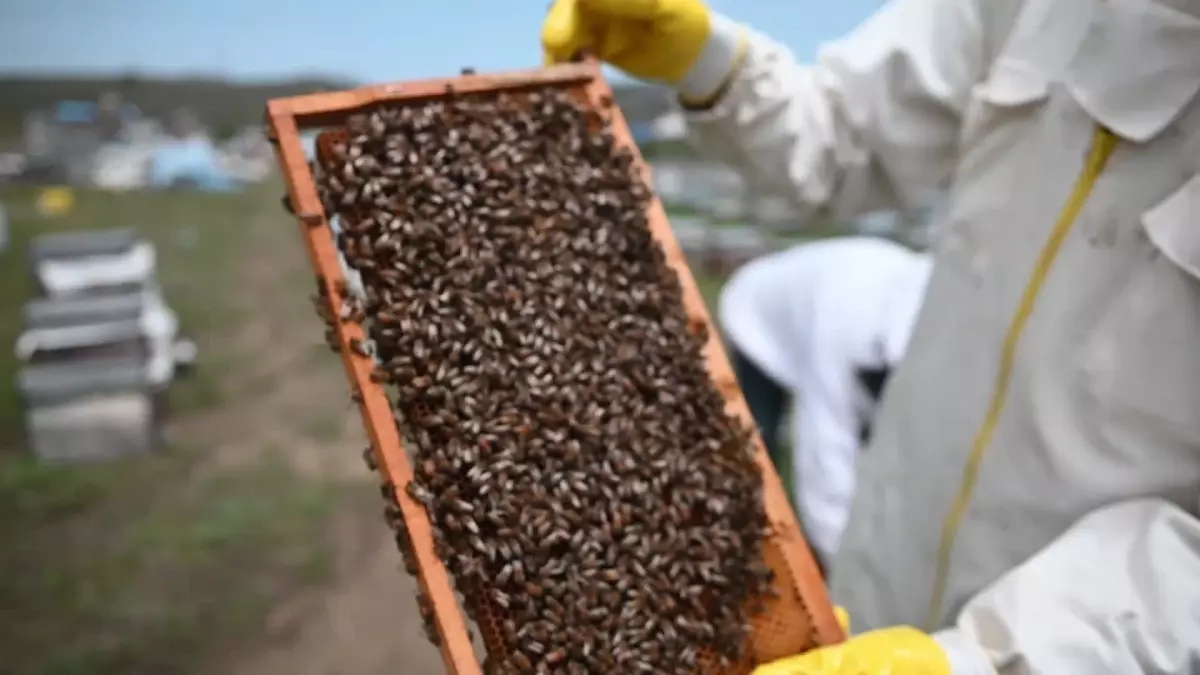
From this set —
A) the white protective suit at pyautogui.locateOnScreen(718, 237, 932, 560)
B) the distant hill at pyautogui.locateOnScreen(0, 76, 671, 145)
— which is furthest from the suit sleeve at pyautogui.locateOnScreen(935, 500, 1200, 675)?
the distant hill at pyautogui.locateOnScreen(0, 76, 671, 145)

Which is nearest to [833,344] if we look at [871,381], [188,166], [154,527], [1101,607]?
[871,381]

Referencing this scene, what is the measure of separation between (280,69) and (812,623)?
129 inches

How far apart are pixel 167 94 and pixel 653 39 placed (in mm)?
2685

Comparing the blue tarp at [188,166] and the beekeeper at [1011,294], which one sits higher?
→ the blue tarp at [188,166]

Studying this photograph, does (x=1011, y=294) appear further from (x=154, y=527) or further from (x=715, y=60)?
(x=154, y=527)

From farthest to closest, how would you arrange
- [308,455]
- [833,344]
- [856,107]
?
[833,344], [308,455], [856,107]

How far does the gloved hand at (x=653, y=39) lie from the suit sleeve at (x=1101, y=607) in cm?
129

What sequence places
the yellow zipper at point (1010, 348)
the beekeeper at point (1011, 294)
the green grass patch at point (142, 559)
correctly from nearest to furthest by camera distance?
the beekeeper at point (1011, 294)
the yellow zipper at point (1010, 348)
the green grass patch at point (142, 559)

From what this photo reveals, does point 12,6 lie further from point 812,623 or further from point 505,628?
point 812,623

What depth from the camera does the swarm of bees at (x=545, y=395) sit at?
1.51 meters

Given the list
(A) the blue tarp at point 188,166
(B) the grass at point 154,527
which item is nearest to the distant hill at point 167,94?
(A) the blue tarp at point 188,166

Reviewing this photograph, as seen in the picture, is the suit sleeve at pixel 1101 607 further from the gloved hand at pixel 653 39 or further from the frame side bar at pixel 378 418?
Result: the gloved hand at pixel 653 39

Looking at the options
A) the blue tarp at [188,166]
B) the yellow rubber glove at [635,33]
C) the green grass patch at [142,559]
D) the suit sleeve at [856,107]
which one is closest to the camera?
the yellow rubber glove at [635,33]

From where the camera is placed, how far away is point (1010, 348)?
1.87 meters
